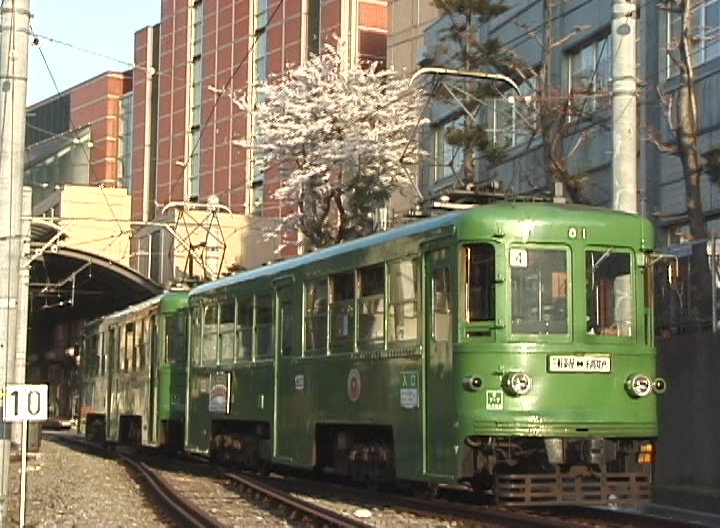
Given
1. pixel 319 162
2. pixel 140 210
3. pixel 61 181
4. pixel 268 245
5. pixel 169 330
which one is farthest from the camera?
pixel 61 181

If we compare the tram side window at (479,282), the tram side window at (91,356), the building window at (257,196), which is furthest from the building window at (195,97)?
the tram side window at (479,282)

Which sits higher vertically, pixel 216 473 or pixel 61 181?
pixel 61 181

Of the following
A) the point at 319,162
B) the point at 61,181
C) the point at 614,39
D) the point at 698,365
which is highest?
the point at 61,181

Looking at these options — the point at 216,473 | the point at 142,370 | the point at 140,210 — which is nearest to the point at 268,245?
the point at 140,210

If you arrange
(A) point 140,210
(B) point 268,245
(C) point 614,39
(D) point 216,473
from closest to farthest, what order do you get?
(C) point 614,39 → (D) point 216,473 → (B) point 268,245 → (A) point 140,210

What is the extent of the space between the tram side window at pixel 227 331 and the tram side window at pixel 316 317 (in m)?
3.17

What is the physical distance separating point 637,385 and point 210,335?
895 centimetres

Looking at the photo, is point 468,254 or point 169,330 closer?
point 468,254

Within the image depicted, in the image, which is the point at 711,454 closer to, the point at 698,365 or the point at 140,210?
the point at 698,365

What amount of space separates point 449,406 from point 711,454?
494 cm

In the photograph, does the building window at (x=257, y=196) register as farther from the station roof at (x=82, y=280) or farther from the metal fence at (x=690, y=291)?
the metal fence at (x=690, y=291)

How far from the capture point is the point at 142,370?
2586cm

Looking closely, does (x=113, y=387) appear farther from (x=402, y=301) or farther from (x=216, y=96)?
(x=216, y=96)

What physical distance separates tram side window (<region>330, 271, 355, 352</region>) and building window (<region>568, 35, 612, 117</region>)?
415 inches
